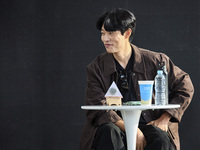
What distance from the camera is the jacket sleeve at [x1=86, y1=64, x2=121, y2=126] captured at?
2885 mm

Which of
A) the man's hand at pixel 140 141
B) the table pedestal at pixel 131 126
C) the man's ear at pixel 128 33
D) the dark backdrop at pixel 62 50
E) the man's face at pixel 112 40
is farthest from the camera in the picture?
the dark backdrop at pixel 62 50

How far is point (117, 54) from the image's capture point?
320 centimetres

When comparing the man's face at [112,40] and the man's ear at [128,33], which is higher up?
the man's ear at [128,33]

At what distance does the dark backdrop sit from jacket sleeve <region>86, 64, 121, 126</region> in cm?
119

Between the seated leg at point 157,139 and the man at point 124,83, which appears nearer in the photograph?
the seated leg at point 157,139

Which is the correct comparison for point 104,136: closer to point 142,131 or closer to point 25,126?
point 142,131

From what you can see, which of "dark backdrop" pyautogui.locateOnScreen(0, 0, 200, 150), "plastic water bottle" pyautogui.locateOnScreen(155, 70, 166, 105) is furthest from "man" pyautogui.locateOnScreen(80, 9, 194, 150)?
"dark backdrop" pyautogui.locateOnScreen(0, 0, 200, 150)

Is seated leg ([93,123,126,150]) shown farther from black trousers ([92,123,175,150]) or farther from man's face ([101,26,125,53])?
man's face ([101,26,125,53])

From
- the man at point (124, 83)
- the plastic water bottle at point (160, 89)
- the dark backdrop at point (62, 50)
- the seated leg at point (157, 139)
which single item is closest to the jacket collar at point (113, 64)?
the man at point (124, 83)

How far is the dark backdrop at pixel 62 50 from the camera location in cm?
432

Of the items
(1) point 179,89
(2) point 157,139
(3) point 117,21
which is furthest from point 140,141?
(3) point 117,21

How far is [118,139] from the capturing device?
2.71 meters

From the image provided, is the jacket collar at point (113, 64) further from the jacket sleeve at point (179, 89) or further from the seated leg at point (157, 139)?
the seated leg at point (157, 139)

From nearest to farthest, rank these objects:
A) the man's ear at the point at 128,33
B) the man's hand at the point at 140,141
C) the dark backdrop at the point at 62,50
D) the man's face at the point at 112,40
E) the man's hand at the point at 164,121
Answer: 1. the man's hand at the point at 140,141
2. the man's hand at the point at 164,121
3. the man's face at the point at 112,40
4. the man's ear at the point at 128,33
5. the dark backdrop at the point at 62,50
